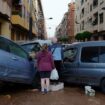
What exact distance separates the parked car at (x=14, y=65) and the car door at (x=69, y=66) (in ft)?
3.71

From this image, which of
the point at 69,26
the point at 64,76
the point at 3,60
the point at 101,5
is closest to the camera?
the point at 3,60

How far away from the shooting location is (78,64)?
38.5 ft

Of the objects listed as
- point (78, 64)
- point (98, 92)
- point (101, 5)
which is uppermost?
point (101, 5)

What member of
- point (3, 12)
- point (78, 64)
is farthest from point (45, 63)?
point (3, 12)

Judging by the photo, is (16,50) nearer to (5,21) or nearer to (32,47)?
(32,47)

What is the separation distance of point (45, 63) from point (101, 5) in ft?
165

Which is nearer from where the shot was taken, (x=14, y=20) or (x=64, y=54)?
(x=64, y=54)

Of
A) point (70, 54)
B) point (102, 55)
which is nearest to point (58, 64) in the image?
point (70, 54)

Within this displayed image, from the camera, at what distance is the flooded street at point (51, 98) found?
9681 millimetres

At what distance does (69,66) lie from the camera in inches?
476

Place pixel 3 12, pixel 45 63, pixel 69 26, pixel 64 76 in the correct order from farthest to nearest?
pixel 69 26 < pixel 3 12 < pixel 64 76 < pixel 45 63

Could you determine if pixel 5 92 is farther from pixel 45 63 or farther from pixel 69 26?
pixel 69 26

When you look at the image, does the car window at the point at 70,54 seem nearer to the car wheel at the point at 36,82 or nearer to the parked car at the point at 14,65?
the car wheel at the point at 36,82

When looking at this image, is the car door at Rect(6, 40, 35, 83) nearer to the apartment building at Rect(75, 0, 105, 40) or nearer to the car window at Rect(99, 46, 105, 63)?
the car window at Rect(99, 46, 105, 63)
